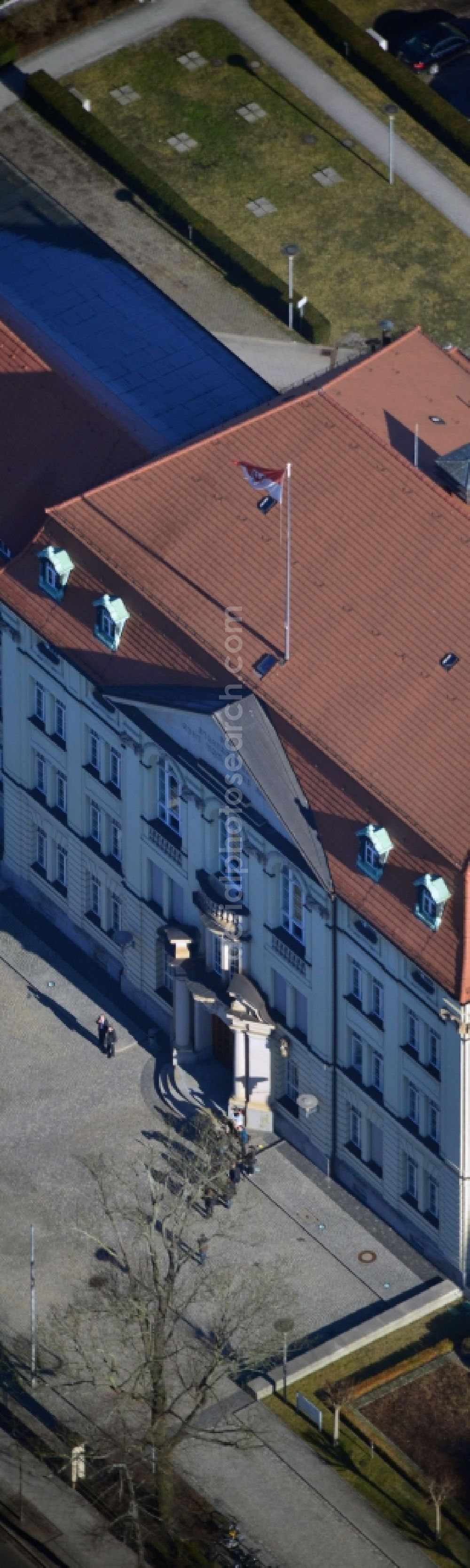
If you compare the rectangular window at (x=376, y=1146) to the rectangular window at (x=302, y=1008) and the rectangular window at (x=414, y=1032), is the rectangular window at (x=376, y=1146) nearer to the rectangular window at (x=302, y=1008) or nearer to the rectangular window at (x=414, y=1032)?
the rectangular window at (x=302, y=1008)

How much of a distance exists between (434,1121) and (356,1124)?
6811 mm

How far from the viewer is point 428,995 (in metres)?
189

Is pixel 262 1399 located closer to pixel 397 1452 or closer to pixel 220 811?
pixel 397 1452

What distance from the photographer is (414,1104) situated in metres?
194

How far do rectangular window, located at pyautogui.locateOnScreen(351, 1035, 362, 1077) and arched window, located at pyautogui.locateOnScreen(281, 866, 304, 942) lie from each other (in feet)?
16.0

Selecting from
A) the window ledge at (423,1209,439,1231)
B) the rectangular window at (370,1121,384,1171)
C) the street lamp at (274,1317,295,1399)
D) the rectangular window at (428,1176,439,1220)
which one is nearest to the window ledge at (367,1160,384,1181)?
the rectangular window at (370,1121,384,1171)

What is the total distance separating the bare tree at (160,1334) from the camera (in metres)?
183

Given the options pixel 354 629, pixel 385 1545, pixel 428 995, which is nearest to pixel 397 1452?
pixel 385 1545

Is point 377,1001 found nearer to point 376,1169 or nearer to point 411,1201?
point 376,1169

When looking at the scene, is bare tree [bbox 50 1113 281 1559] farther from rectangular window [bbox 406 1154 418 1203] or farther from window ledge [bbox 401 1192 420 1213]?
rectangular window [bbox 406 1154 418 1203]

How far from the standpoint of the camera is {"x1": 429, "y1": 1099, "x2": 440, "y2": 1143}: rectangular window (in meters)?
193

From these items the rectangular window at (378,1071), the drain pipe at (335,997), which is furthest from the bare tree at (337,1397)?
the drain pipe at (335,997)

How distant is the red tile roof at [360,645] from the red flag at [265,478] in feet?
18.0

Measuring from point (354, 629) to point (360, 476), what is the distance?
28.3ft
